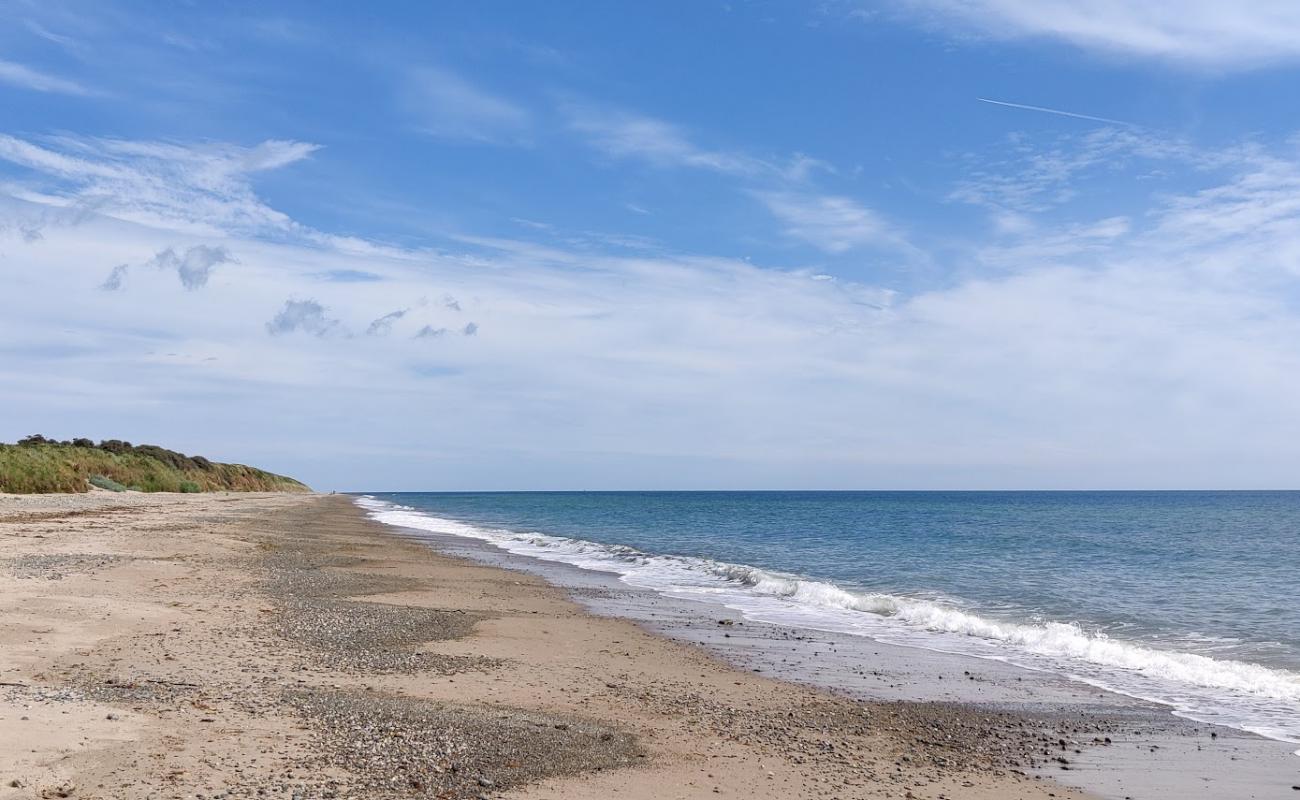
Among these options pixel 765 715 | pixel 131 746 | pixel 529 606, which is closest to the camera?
pixel 131 746

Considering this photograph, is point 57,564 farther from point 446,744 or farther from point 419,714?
point 446,744

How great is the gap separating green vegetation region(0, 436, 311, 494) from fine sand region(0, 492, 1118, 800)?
3232 centimetres

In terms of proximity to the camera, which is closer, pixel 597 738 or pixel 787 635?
pixel 597 738

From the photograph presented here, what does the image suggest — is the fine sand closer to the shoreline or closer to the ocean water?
the shoreline

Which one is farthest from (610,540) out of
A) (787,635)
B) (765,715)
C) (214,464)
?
(214,464)

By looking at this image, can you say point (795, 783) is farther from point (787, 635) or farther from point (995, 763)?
point (787, 635)

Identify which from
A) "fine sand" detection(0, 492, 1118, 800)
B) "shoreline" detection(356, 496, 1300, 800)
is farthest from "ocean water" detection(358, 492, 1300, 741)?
"fine sand" detection(0, 492, 1118, 800)

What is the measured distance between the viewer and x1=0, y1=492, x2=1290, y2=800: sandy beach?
7090mm

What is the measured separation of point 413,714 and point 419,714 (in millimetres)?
58

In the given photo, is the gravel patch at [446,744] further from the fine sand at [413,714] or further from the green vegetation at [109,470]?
the green vegetation at [109,470]

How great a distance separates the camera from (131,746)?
7.24 meters

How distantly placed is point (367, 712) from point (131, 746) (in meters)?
2.12

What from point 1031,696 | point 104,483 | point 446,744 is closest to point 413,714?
point 446,744

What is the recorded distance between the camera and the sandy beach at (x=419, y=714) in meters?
7.09
